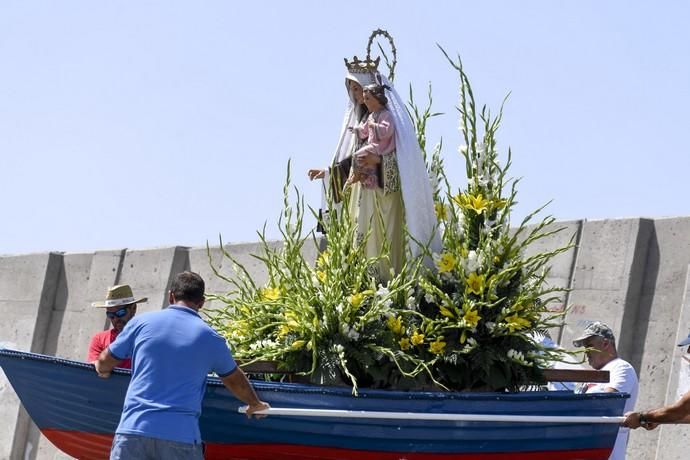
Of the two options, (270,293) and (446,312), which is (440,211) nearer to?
(446,312)

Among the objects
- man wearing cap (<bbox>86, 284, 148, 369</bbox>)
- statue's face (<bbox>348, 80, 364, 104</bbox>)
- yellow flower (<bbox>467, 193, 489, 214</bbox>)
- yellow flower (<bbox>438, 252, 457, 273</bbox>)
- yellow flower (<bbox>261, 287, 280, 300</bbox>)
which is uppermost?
statue's face (<bbox>348, 80, 364, 104</bbox>)

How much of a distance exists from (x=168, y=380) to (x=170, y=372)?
43 millimetres

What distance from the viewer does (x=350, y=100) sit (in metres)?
9.14

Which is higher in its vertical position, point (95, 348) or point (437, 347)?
point (437, 347)

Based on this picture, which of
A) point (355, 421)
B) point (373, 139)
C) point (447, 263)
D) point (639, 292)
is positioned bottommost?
point (355, 421)

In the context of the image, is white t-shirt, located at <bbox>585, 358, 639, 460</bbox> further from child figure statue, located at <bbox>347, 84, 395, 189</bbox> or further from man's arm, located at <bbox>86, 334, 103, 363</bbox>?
man's arm, located at <bbox>86, 334, 103, 363</bbox>

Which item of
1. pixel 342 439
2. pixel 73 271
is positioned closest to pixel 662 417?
pixel 342 439

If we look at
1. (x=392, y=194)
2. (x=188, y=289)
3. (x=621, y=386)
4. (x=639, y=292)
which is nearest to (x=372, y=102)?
(x=392, y=194)

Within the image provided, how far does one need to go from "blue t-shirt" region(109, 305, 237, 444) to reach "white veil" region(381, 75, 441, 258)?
1.72 metres

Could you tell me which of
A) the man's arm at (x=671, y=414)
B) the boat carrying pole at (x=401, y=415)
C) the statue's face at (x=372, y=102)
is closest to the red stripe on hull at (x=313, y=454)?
the boat carrying pole at (x=401, y=415)

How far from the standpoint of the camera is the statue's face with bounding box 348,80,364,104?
897 centimetres

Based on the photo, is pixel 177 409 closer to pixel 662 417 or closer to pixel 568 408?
pixel 568 408

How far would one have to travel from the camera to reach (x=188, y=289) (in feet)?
24.7

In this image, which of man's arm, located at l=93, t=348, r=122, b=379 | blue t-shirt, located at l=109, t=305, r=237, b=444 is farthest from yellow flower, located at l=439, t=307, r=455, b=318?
man's arm, located at l=93, t=348, r=122, b=379
